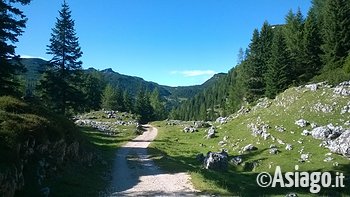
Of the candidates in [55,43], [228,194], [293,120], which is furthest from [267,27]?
[228,194]

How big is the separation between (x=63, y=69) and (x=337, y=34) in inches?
1944

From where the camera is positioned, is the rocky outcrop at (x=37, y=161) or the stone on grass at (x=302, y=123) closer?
the rocky outcrop at (x=37, y=161)

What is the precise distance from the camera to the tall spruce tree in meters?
48.8

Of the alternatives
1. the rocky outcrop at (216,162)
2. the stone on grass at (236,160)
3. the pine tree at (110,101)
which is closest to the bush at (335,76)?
the stone on grass at (236,160)

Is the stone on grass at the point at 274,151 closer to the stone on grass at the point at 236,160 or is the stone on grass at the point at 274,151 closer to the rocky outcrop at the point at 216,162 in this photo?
the stone on grass at the point at 236,160

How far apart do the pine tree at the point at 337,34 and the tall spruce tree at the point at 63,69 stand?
44200 mm

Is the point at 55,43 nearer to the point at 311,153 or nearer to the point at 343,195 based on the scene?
the point at 311,153

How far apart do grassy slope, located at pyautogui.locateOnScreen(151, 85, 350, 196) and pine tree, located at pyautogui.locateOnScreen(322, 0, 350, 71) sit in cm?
1038

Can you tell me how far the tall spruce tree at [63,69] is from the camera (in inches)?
1922

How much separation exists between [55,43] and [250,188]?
116 feet

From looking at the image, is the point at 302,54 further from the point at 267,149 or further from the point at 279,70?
the point at 267,149

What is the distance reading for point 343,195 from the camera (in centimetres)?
2812

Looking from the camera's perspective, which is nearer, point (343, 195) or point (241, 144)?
point (343, 195)

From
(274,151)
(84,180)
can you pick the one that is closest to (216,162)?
(274,151)
